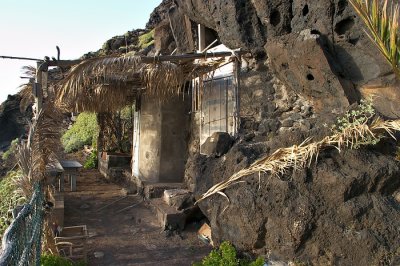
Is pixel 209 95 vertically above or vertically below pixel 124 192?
above

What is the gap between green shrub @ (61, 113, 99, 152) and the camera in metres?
17.4

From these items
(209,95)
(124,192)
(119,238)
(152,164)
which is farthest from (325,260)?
(124,192)

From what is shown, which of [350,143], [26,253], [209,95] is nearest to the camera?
[26,253]

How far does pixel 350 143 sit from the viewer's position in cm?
412

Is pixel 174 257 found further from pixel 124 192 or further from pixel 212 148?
pixel 124 192

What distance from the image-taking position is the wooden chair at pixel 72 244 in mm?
5176

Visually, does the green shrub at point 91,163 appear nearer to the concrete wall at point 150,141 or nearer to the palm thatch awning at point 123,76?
the concrete wall at point 150,141

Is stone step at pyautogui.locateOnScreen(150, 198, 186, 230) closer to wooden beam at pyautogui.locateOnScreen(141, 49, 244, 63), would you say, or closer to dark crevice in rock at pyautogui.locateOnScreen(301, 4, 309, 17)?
wooden beam at pyautogui.locateOnScreen(141, 49, 244, 63)

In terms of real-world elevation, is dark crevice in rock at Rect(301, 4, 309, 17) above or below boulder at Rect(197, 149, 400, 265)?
above

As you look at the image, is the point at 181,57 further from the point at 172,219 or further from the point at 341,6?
the point at 172,219

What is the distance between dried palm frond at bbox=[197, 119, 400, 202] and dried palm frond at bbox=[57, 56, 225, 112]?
2.82 meters

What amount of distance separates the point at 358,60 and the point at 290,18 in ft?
4.67

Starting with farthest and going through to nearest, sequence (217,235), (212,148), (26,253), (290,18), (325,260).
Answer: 1. (290,18)
2. (212,148)
3. (217,235)
4. (325,260)
5. (26,253)

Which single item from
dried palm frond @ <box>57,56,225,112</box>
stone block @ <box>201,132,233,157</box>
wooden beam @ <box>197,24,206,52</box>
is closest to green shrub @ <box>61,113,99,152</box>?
dried palm frond @ <box>57,56,225,112</box>
